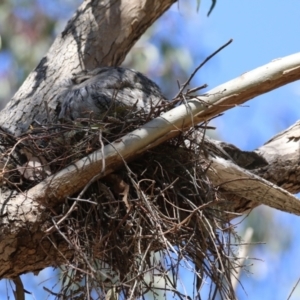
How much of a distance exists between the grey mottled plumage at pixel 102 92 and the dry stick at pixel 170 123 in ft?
1.31

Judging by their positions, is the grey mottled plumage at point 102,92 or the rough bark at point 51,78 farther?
the grey mottled plumage at point 102,92

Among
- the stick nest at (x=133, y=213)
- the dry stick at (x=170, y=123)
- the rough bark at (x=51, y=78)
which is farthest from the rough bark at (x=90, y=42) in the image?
the dry stick at (x=170, y=123)

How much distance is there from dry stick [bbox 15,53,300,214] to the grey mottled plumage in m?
0.40

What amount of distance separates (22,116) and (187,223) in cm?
98

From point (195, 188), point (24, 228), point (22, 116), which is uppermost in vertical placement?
point (22, 116)

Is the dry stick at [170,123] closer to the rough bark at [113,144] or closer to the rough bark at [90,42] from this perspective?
the rough bark at [113,144]

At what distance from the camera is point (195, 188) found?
2.49m

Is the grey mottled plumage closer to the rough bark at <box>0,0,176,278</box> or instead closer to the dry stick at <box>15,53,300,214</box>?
the rough bark at <box>0,0,176,278</box>

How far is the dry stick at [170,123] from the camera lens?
236cm

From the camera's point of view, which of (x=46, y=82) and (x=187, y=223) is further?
(x=46, y=82)

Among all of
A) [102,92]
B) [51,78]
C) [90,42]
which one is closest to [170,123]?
[102,92]

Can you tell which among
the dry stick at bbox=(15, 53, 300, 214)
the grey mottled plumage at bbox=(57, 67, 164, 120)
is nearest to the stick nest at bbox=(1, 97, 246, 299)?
the dry stick at bbox=(15, 53, 300, 214)

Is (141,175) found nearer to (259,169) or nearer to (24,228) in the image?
(24,228)


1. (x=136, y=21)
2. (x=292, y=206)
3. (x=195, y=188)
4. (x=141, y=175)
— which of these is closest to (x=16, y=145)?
(x=141, y=175)
